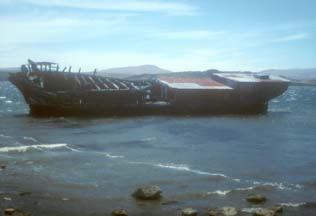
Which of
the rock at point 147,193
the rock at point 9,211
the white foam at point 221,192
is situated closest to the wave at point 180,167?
the white foam at point 221,192

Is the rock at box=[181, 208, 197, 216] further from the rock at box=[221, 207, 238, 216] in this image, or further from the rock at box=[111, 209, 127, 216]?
the rock at box=[111, 209, 127, 216]

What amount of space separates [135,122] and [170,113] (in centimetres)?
1027

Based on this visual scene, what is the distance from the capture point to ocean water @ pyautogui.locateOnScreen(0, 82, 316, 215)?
1847 cm

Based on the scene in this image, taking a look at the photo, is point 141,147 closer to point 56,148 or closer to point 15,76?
point 56,148

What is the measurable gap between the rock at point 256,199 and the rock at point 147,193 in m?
3.87

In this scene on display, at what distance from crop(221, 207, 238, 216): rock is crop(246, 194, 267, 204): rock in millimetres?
1984

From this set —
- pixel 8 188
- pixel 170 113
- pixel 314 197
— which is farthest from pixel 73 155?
pixel 170 113

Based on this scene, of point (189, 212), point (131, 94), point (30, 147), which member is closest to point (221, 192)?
point (189, 212)

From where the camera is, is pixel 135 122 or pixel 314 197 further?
pixel 135 122

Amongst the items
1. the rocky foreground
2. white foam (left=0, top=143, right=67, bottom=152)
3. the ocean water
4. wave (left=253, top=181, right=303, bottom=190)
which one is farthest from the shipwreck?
the rocky foreground

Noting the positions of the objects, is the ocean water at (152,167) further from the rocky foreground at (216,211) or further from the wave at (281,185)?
the rocky foreground at (216,211)

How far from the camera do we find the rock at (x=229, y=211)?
1655 cm

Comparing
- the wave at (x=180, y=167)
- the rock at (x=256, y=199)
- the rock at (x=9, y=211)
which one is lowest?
the wave at (x=180, y=167)

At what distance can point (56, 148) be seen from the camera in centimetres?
3197
